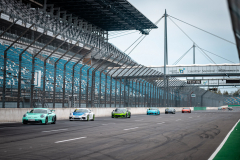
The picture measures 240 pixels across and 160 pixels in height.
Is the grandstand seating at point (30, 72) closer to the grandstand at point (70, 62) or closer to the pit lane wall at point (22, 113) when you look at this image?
the grandstand at point (70, 62)

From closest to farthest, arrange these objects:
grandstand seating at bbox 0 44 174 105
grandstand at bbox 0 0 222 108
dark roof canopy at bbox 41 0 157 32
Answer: grandstand seating at bbox 0 44 174 105, grandstand at bbox 0 0 222 108, dark roof canopy at bbox 41 0 157 32

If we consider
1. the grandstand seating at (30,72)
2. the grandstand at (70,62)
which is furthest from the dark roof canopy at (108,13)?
the grandstand seating at (30,72)

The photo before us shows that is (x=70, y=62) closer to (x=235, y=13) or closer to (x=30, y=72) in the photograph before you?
(x=30, y=72)

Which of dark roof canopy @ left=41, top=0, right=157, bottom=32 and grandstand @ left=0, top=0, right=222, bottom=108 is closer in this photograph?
grandstand @ left=0, top=0, right=222, bottom=108

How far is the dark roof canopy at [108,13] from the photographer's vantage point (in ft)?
181

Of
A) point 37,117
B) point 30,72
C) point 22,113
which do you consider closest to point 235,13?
point 37,117

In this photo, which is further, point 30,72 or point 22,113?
point 30,72

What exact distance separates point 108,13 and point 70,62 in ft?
79.8

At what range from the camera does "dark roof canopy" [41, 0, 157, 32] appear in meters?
55.0

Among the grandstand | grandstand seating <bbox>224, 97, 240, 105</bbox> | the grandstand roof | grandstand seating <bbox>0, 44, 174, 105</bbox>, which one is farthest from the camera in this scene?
grandstand seating <bbox>224, 97, 240, 105</bbox>

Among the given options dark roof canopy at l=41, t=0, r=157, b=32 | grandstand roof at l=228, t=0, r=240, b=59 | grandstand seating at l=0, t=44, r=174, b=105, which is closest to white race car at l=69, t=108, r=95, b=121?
grandstand seating at l=0, t=44, r=174, b=105

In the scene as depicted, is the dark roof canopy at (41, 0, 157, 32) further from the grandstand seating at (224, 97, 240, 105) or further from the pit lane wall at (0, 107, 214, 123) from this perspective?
the grandstand seating at (224, 97, 240, 105)

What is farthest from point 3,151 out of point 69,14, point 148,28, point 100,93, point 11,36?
point 148,28

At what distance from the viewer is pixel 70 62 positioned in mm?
38375
